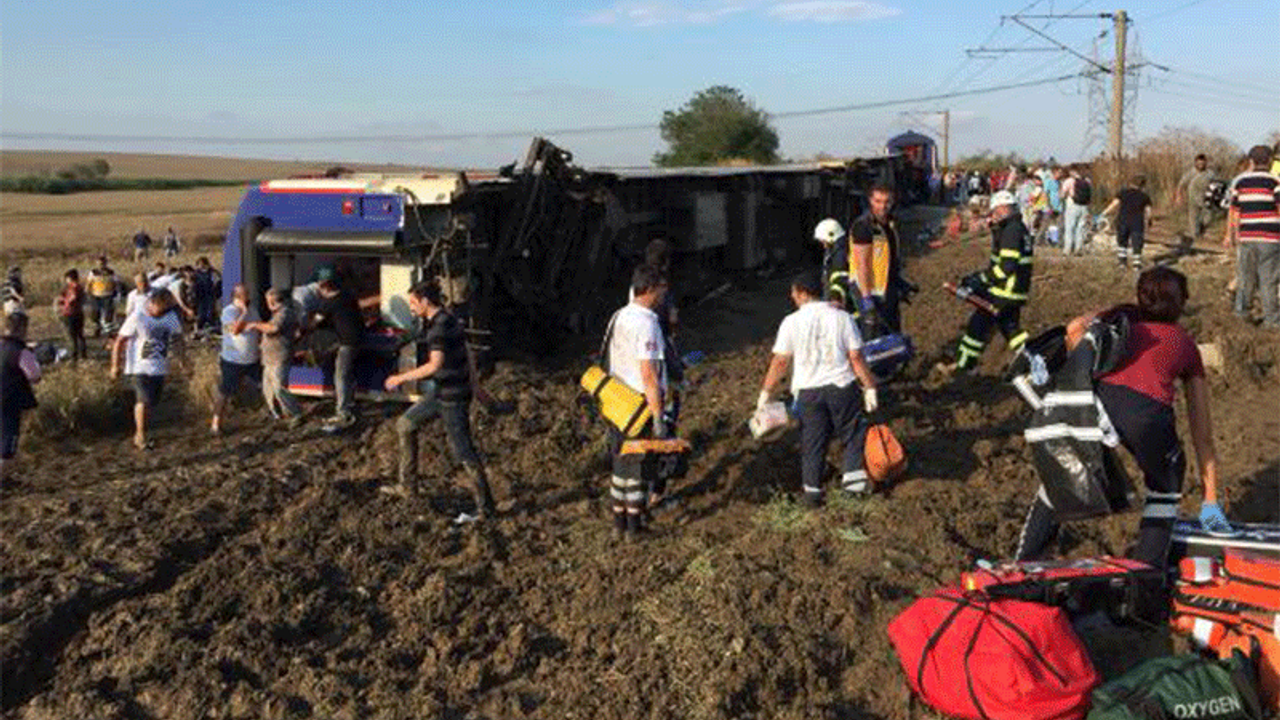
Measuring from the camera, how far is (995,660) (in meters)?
4.20

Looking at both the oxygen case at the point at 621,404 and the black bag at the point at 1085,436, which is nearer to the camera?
the black bag at the point at 1085,436

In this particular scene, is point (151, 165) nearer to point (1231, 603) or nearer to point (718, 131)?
point (718, 131)

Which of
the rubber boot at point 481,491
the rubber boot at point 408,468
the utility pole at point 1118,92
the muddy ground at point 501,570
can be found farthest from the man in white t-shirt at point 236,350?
the utility pole at point 1118,92

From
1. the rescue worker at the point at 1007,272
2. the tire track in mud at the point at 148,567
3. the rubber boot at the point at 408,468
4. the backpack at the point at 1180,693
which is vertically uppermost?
the rescue worker at the point at 1007,272

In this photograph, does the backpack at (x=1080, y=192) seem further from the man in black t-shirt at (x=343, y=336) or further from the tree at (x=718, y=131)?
the tree at (x=718, y=131)

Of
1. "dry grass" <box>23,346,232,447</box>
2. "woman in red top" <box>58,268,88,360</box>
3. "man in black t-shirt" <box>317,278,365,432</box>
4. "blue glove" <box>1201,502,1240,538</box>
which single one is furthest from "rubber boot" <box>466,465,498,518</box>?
"woman in red top" <box>58,268,88,360</box>

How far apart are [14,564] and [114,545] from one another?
19.5 inches

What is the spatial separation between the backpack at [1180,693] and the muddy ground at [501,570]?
81 centimetres

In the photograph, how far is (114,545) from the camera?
20.7ft

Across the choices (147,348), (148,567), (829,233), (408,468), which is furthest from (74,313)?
(829,233)

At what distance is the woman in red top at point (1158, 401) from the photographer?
4988 millimetres

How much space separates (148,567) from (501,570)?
6.20ft

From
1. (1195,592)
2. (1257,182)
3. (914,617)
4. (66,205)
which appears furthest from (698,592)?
(66,205)

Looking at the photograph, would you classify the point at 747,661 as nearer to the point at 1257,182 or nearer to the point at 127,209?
the point at 1257,182
